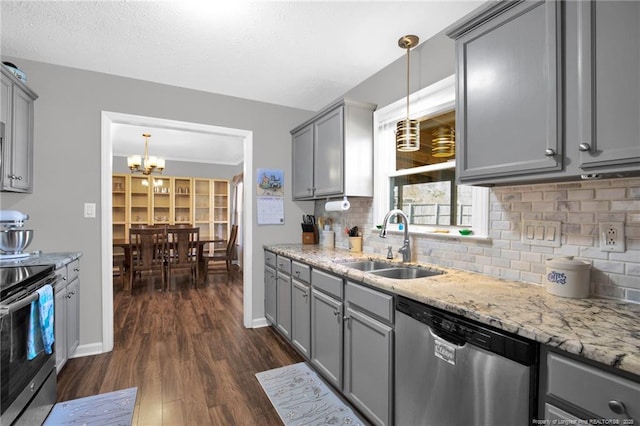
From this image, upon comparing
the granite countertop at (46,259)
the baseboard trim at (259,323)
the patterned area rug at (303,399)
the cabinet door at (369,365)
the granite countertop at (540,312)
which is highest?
the granite countertop at (46,259)

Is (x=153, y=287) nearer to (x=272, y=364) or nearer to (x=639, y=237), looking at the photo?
(x=272, y=364)

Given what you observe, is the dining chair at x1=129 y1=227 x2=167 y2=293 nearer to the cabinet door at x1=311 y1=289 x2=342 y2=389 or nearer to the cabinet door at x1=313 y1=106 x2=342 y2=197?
the cabinet door at x1=313 y1=106 x2=342 y2=197

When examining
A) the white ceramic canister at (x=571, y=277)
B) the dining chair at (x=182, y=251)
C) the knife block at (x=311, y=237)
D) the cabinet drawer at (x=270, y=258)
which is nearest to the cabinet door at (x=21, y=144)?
the cabinet drawer at (x=270, y=258)

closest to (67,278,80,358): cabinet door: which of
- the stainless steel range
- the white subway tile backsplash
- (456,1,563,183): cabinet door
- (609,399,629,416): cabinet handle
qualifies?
the stainless steel range

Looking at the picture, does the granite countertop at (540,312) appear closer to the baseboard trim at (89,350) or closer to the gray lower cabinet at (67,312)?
the gray lower cabinet at (67,312)

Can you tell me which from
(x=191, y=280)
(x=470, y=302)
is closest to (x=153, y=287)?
(x=191, y=280)

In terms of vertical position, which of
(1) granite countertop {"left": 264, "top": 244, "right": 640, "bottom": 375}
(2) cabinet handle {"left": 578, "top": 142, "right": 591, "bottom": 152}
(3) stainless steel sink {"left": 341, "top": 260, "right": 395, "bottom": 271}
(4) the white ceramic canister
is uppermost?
(2) cabinet handle {"left": 578, "top": 142, "right": 591, "bottom": 152}

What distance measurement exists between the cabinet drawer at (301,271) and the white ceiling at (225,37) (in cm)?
167

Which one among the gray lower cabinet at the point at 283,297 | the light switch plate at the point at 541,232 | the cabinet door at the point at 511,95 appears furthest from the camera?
the gray lower cabinet at the point at 283,297

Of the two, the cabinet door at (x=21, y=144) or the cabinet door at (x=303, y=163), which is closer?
the cabinet door at (x=21, y=144)

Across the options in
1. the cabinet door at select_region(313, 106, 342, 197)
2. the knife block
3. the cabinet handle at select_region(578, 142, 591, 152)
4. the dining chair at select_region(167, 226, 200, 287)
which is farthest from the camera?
the dining chair at select_region(167, 226, 200, 287)

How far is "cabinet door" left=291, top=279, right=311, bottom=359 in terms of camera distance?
95.8 inches

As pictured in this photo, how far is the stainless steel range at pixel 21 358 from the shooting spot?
4.58ft

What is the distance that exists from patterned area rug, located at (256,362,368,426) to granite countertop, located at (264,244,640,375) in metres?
0.88
